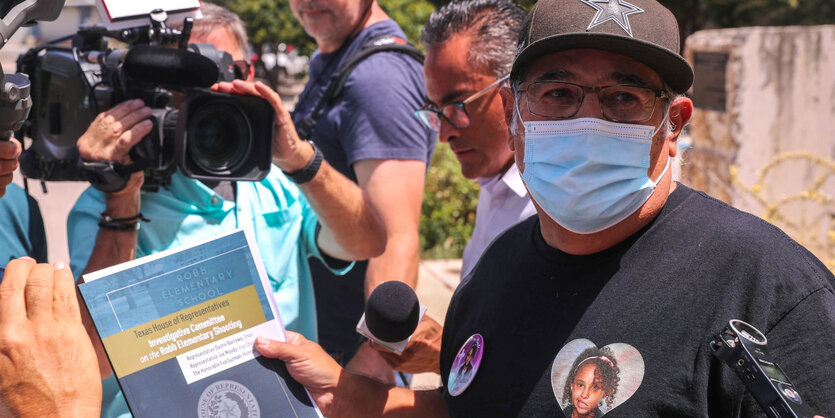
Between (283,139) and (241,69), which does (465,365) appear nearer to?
(283,139)

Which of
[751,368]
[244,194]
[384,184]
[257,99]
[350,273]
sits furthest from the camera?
[350,273]

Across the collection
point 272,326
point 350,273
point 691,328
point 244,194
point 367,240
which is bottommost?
point 350,273

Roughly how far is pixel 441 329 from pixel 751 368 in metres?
0.95

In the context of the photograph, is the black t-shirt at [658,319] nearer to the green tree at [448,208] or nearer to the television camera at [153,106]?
the television camera at [153,106]

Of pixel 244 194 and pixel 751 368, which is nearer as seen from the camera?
pixel 751 368

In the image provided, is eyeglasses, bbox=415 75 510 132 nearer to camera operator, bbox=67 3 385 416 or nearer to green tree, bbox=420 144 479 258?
camera operator, bbox=67 3 385 416

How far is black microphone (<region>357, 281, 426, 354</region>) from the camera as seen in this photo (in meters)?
1.78

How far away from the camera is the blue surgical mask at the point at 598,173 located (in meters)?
1.63

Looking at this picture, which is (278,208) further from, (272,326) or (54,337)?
(54,337)

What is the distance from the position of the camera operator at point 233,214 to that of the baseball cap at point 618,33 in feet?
2.88

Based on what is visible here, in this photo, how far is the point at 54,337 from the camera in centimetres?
144

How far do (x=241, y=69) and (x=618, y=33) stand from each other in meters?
1.29

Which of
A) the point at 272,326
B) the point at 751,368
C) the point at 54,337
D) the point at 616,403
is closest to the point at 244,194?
the point at 272,326

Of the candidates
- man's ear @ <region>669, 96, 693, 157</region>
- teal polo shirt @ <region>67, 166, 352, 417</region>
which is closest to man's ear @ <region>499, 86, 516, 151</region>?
man's ear @ <region>669, 96, 693, 157</region>
